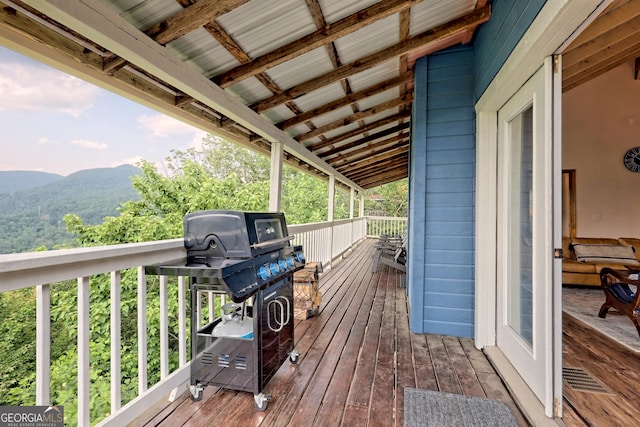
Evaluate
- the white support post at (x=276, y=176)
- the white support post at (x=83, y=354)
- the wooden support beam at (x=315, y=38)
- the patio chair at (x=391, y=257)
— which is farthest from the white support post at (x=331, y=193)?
the white support post at (x=83, y=354)

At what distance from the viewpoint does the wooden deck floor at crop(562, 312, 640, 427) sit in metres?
1.73

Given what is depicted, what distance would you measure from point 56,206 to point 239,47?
22.0ft

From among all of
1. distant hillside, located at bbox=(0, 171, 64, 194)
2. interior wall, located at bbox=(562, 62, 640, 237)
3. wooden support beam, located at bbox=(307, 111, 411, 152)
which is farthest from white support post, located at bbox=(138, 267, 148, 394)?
interior wall, located at bbox=(562, 62, 640, 237)

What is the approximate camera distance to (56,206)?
6.37m

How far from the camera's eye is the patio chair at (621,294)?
108 inches

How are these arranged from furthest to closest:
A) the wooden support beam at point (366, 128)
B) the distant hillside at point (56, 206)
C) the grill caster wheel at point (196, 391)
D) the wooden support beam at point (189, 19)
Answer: the distant hillside at point (56, 206)
the wooden support beam at point (366, 128)
the grill caster wheel at point (196, 391)
the wooden support beam at point (189, 19)

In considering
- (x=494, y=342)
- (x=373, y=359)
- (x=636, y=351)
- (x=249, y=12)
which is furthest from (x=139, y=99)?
(x=636, y=351)

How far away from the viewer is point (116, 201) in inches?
310

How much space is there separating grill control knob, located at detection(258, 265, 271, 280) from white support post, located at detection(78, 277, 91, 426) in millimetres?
845

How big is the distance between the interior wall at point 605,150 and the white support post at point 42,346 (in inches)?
277

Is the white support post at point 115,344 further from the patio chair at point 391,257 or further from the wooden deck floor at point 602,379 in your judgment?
the patio chair at point 391,257

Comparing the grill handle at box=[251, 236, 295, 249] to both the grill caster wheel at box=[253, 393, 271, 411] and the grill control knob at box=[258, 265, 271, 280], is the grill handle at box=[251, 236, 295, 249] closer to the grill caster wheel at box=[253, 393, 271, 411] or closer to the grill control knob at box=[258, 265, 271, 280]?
the grill control knob at box=[258, 265, 271, 280]

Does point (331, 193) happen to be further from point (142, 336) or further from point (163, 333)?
point (142, 336)

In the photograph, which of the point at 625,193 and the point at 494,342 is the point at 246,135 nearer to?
the point at 494,342
